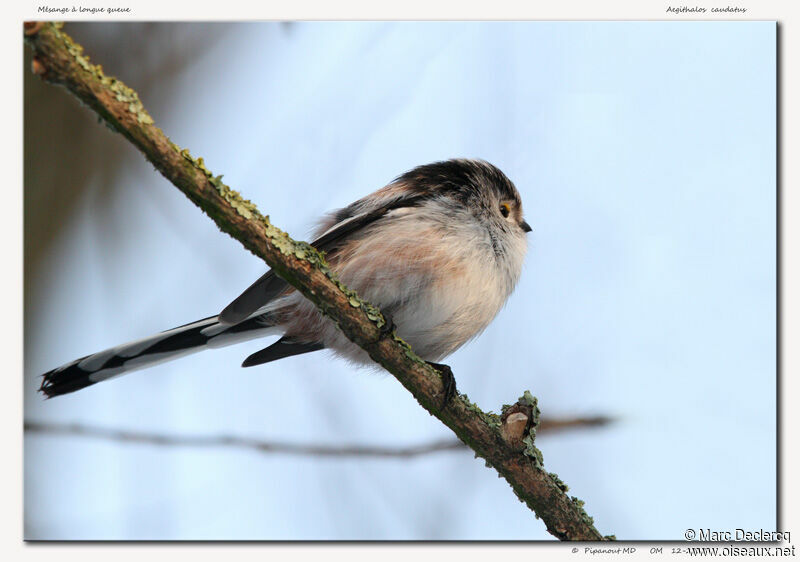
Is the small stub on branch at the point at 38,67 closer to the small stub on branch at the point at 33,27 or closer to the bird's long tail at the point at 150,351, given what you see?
the small stub on branch at the point at 33,27

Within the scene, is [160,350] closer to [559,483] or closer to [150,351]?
[150,351]

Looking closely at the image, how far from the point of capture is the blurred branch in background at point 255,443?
210 cm

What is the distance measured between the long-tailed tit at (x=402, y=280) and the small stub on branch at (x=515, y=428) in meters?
0.30

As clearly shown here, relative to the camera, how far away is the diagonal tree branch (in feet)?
4.21

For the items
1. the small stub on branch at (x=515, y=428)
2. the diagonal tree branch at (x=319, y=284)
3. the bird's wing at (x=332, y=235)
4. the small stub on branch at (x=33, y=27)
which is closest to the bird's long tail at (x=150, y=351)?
the bird's wing at (x=332, y=235)

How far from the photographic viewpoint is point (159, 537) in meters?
1.99

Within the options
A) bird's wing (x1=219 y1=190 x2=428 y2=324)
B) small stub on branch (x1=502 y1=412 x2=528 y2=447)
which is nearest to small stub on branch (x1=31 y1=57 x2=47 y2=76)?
bird's wing (x1=219 y1=190 x2=428 y2=324)

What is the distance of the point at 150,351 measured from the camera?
2.25 m

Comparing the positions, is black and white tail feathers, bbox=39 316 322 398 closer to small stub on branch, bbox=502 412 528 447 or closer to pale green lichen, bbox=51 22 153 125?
small stub on branch, bbox=502 412 528 447

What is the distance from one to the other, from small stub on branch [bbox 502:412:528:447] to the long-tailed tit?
30 cm

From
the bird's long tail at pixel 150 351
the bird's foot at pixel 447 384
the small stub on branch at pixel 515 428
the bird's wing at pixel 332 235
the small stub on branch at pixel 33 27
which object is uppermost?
the small stub on branch at pixel 33 27

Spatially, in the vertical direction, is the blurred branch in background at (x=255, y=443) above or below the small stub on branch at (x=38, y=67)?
below

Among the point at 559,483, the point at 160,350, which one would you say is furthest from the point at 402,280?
the point at 160,350
